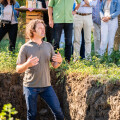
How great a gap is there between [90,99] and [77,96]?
0.37 meters

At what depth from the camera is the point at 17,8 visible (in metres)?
5.80

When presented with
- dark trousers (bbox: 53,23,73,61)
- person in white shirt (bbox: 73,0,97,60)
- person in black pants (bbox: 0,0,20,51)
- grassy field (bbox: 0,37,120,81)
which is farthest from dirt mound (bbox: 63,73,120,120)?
person in black pants (bbox: 0,0,20,51)

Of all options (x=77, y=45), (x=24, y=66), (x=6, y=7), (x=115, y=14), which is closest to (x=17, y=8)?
(x=6, y=7)

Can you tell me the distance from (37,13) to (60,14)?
0.67 metres

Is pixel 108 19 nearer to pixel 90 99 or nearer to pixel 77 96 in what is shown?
pixel 77 96

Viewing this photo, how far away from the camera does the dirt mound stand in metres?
4.29

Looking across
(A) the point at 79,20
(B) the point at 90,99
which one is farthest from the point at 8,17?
(B) the point at 90,99

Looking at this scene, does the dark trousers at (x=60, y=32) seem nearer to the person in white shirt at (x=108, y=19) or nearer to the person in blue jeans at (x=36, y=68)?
the person in white shirt at (x=108, y=19)

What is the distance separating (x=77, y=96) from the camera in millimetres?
4945

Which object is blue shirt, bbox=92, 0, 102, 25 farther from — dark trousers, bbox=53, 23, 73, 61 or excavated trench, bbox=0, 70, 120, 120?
excavated trench, bbox=0, 70, 120, 120

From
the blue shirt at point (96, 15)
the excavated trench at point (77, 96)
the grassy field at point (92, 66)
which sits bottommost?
the excavated trench at point (77, 96)

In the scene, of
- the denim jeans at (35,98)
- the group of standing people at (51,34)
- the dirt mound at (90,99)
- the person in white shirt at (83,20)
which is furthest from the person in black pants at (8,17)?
the denim jeans at (35,98)

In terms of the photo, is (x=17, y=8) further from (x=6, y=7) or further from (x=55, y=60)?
(x=55, y=60)

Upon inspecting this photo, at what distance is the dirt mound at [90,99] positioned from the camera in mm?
4289
